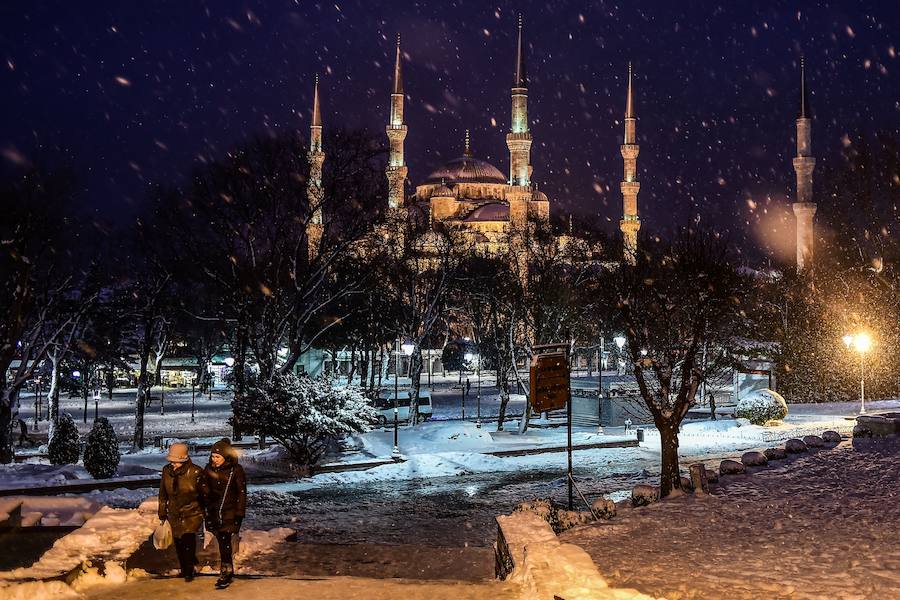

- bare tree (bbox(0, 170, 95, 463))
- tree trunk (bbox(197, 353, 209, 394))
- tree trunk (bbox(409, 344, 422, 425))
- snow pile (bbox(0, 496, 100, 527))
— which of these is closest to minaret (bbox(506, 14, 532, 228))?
tree trunk (bbox(197, 353, 209, 394))

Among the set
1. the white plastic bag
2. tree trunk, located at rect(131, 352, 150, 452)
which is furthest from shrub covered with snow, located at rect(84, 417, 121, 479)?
the white plastic bag

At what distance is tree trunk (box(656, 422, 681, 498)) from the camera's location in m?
15.3

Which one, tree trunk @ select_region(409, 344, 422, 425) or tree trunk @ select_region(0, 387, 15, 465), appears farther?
tree trunk @ select_region(409, 344, 422, 425)

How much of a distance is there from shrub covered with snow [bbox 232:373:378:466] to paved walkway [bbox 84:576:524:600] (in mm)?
12743

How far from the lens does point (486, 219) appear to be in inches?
3664

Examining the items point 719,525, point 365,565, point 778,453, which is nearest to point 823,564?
point 719,525

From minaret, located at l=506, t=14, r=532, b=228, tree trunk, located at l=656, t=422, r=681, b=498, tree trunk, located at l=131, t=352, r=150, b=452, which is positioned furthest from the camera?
minaret, located at l=506, t=14, r=532, b=228

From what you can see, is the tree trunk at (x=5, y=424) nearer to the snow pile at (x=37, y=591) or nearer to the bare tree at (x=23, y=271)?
the bare tree at (x=23, y=271)

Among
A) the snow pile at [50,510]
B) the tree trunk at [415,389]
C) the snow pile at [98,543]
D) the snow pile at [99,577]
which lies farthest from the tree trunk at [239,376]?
the snow pile at [99,577]

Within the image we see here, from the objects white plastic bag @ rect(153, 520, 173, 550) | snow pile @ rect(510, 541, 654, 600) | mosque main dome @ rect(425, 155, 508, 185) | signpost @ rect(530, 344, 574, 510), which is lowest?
snow pile @ rect(510, 541, 654, 600)

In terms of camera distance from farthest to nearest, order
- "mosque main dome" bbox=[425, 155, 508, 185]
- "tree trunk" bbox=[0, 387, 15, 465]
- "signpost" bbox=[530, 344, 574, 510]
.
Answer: "mosque main dome" bbox=[425, 155, 508, 185] → "tree trunk" bbox=[0, 387, 15, 465] → "signpost" bbox=[530, 344, 574, 510]

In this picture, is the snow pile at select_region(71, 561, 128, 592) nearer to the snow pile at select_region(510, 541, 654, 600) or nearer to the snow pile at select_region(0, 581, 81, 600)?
the snow pile at select_region(0, 581, 81, 600)

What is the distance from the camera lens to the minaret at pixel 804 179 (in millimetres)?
54562

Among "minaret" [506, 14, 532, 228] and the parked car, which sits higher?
"minaret" [506, 14, 532, 228]
